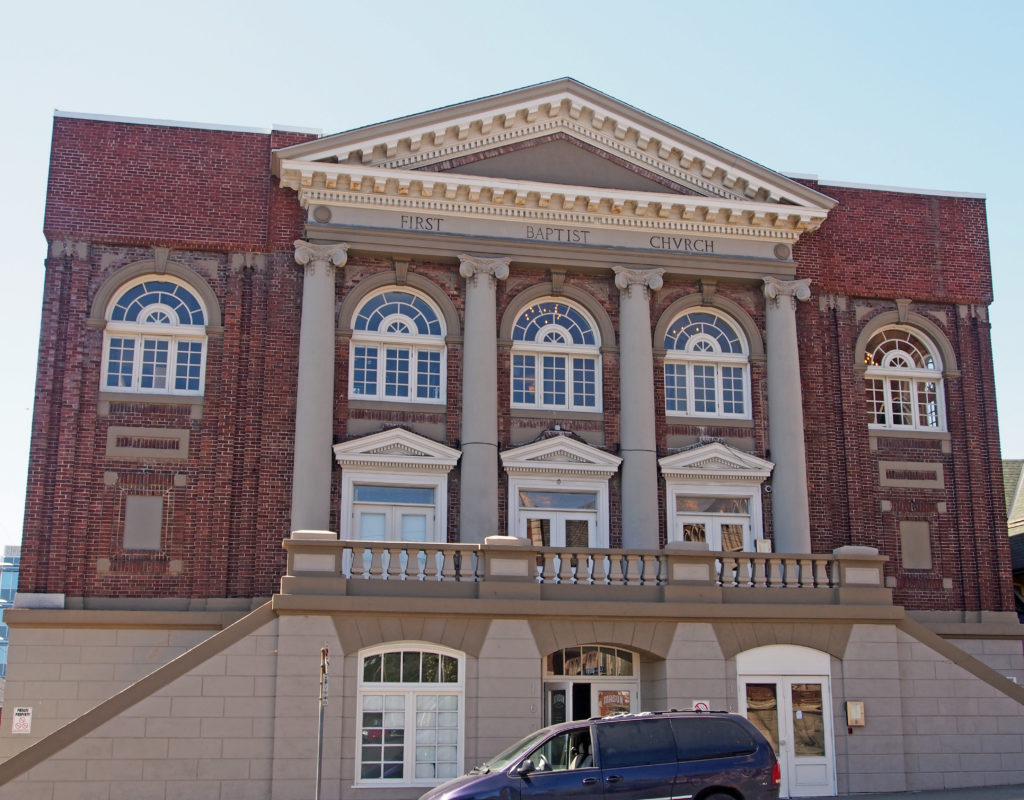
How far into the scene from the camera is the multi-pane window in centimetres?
2055

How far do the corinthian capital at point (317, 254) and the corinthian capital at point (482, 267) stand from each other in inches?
102

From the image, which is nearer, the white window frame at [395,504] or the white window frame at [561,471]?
the white window frame at [395,504]

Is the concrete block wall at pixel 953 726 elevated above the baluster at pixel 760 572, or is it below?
below

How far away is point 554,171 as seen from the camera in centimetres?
2730

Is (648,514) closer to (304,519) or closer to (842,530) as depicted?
(842,530)

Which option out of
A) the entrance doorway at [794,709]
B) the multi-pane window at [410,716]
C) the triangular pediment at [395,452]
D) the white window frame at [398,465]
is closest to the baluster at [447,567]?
the multi-pane window at [410,716]

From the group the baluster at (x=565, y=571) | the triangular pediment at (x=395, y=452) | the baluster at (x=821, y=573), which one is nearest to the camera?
the baluster at (x=565, y=571)

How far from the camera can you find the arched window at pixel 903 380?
93.7 ft

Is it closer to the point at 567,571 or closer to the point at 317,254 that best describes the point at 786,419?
the point at 567,571

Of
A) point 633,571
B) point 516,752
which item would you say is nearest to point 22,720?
point 516,752

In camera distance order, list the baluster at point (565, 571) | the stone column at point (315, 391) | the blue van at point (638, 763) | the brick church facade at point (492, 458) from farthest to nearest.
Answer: the stone column at point (315, 391)
the baluster at point (565, 571)
the brick church facade at point (492, 458)
the blue van at point (638, 763)

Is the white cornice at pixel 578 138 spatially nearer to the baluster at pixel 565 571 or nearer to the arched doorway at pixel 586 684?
the baluster at pixel 565 571

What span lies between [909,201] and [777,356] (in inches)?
225

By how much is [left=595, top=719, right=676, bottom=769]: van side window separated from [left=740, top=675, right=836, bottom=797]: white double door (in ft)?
19.3
